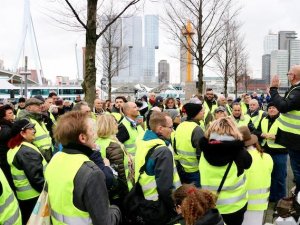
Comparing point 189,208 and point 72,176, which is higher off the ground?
point 72,176

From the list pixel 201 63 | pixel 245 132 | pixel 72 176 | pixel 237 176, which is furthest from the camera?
pixel 201 63

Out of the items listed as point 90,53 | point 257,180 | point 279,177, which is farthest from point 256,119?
point 90,53

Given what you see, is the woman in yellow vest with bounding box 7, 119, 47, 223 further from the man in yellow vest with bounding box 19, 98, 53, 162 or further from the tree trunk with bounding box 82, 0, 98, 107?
the tree trunk with bounding box 82, 0, 98, 107

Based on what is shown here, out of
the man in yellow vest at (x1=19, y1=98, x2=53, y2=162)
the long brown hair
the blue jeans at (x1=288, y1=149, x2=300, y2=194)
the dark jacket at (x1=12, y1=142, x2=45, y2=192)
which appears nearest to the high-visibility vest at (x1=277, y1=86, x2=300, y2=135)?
the blue jeans at (x1=288, y1=149, x2=300, y2=194)

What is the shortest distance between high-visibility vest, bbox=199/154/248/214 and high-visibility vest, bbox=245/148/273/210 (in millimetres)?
374

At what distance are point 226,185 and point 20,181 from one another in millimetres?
2506

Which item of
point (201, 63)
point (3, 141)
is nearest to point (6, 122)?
point (3, 141)

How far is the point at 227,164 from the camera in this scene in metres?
3.97

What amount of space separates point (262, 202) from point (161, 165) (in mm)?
1364

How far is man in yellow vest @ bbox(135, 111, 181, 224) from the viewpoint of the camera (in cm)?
410

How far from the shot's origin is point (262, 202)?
14.9ft

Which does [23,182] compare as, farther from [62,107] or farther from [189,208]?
[62,107]

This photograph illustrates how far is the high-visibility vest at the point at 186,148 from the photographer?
564 cm

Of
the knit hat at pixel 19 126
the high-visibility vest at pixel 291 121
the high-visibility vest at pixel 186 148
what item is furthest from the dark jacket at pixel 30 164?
the high-visibility vest at pixel 291 121
